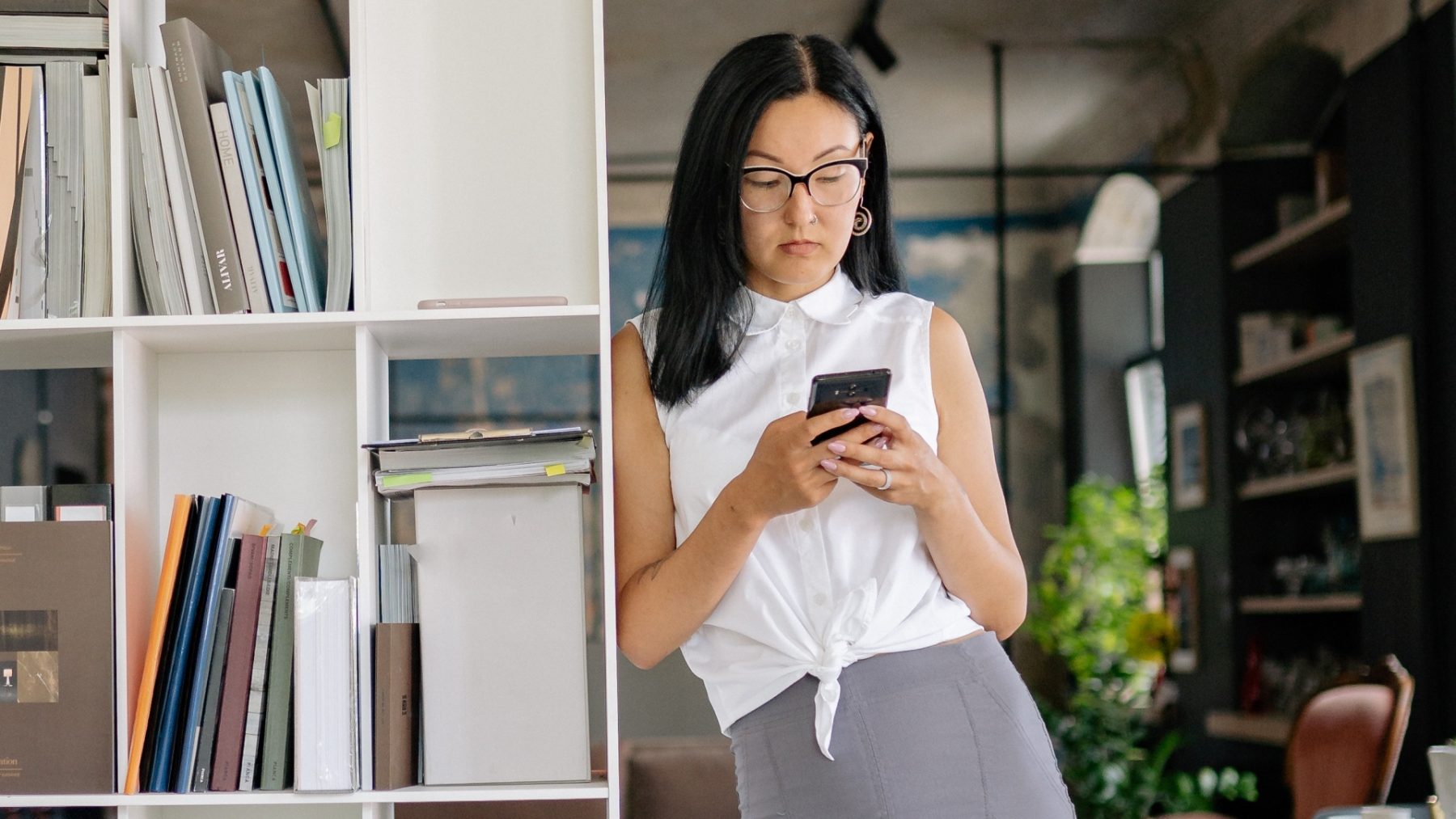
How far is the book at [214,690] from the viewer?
4.89 ft

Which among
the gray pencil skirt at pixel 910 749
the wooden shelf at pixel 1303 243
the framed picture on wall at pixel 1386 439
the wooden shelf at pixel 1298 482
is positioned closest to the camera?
the gray pencil skirt at pixel 910 749

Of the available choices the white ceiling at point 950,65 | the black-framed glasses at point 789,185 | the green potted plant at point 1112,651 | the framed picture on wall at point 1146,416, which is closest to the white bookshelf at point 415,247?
the black-framed glasses at point 789,185

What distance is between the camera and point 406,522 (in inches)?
242

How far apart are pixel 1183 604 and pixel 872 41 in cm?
279

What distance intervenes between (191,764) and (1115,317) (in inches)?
195

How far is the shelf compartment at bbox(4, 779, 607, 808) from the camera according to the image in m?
1.46

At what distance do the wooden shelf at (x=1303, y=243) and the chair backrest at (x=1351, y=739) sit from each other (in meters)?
2.16

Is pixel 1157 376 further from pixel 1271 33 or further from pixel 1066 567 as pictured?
pixel 1271 33

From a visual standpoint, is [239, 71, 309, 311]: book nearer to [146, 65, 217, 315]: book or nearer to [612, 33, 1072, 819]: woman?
[146, 65, 217, 315]: book

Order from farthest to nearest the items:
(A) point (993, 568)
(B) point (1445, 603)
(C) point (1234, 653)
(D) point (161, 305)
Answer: (C) point (1234, 653), (B) point (1445, 603), (D) point (161, 305), (A) point (993, 568)

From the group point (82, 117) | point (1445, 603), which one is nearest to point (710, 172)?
point (82, 117)

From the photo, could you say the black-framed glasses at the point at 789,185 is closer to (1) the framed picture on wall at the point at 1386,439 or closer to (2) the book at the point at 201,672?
(2) the book at the point at 201,672

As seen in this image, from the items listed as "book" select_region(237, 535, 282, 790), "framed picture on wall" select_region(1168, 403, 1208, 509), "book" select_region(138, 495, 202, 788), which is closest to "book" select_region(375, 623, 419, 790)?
"book" select_region(237, 535, 282, 790)

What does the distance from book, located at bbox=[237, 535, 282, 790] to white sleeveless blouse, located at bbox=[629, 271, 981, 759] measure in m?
0.50
